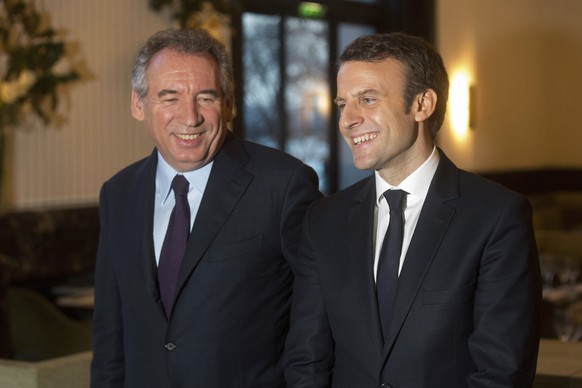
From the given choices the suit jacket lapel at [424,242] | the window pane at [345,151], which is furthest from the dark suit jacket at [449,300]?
the window pane at [345,151]

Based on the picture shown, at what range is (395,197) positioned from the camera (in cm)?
214

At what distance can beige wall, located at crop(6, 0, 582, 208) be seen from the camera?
644cm

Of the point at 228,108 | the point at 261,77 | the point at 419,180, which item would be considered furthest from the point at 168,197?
the point at 261,77

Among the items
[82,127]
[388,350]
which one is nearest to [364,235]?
[388,350]

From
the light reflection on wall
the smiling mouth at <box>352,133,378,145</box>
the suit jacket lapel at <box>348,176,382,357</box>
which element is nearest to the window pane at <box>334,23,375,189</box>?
the light reflection on wall

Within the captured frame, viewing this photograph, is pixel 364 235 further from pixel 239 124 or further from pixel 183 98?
pixel 239 124

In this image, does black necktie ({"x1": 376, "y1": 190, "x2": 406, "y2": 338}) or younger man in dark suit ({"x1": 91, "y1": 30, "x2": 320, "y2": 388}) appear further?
younger man in dark suit ({"x1": 91, "y1": 30, "x2": 320, "y2": 388})

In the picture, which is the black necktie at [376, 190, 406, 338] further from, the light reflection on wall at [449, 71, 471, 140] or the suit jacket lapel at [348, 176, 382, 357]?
the light reflection on wall at [449, 71, 471, 140]

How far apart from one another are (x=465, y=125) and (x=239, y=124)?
12.6 ft

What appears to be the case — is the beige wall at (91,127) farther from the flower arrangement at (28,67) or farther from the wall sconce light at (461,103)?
the wall sconce light at (461,103)

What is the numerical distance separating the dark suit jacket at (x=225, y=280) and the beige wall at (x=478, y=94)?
12.8 ft

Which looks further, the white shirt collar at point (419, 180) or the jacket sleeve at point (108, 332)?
the jacket sleeve at point (108, 332)

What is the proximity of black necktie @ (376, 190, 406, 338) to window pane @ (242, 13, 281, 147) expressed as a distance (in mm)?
6518

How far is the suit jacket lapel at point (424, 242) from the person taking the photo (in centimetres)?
205
